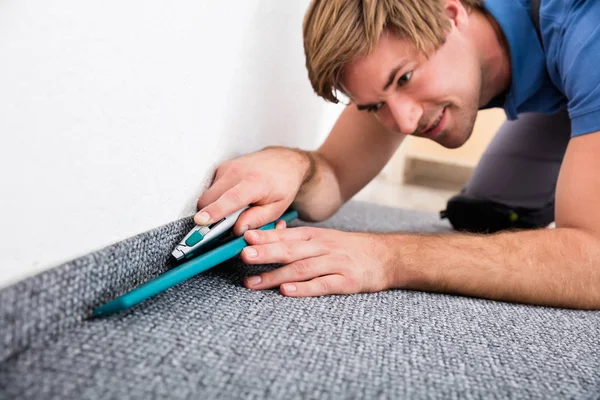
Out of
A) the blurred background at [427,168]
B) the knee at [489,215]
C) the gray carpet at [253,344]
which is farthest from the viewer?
the blurred background at [427,168]

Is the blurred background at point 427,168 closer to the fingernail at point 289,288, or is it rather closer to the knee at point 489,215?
the knee at point 489,215

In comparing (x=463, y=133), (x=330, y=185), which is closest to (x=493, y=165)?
(x=463, y=133)

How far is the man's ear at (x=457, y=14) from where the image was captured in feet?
3.00

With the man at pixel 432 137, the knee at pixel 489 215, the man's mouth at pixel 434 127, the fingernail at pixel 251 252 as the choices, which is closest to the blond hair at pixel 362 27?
the man at pixel 432 137

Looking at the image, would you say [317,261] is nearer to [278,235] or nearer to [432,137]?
[278,235]

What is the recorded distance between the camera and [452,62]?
883mm

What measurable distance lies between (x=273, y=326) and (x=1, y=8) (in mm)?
347

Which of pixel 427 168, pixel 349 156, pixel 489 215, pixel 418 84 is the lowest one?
pixel 427 168

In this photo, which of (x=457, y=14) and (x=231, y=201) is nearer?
(x=231, y=201)

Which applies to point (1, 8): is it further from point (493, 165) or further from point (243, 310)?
point (493, 165)

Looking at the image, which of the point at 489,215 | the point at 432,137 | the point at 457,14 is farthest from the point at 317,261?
the point at 489,215

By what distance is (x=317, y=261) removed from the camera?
587 millimetres

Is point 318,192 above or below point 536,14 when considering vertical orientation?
below

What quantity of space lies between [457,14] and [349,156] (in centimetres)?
35
